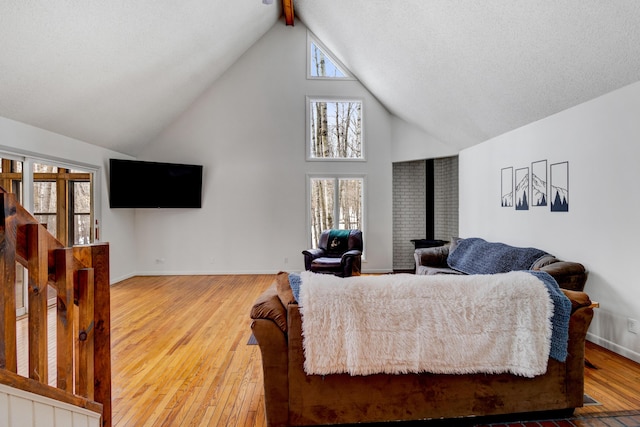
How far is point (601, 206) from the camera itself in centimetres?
284

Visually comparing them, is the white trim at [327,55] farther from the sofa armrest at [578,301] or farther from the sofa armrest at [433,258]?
the sofa armrest at [578,301]

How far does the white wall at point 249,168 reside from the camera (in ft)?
20.0

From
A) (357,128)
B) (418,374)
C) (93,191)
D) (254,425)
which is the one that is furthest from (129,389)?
(357,128)

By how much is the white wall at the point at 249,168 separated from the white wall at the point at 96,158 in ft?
1.14

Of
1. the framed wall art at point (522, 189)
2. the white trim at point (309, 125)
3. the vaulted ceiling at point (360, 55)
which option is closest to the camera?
the vaulted ceiling at point (360, 55)

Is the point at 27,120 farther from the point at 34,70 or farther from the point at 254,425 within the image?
the point at 254,425

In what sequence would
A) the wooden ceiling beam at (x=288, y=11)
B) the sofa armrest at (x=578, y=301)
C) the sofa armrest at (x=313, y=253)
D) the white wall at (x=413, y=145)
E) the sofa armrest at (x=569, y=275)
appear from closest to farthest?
the sofa armrest at (x=578, y=301)
the sofa armrest at (x=569, y=275)
the sofa armrest at (x=313, y=253)
the wooden ceiling beam at (x=288, y=11)
the white wall at (x=413, y=145)

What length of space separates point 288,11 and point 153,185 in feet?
13.2

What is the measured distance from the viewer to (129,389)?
88.2 inches

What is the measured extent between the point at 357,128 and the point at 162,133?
3813mm

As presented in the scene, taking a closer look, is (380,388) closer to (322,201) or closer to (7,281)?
(7,281)

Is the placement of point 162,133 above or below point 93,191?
above

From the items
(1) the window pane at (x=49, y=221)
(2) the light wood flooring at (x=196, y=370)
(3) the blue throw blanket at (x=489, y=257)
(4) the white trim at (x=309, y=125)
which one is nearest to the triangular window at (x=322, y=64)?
(4) the white trim at (x=309, y=125)

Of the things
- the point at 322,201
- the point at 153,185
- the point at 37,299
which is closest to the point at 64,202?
the point at 153,185
